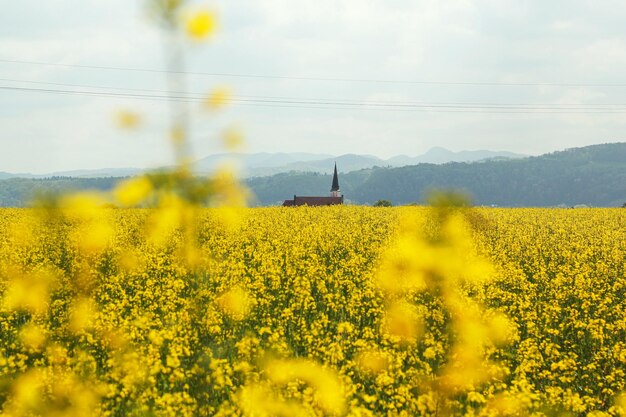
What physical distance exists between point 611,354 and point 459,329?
136 inches

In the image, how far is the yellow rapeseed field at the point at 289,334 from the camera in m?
7.06

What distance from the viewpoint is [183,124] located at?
4.12m

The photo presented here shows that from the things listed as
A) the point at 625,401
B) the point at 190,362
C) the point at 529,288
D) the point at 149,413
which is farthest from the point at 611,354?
the point at 149,413

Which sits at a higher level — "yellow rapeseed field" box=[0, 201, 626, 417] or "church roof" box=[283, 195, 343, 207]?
"yellow rapeseed field" box=[0, 201, 626, 417]

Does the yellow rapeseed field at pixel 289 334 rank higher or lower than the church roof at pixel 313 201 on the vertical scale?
higher

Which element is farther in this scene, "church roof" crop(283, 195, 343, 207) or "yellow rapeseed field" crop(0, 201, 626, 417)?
"church roof" crop(283, 195, 343, 207)

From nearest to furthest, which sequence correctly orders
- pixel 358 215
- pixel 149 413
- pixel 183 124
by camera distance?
pixel 183 124
pixel 149 413
pixel 358 215

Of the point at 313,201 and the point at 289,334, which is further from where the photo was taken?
the point at 313,201

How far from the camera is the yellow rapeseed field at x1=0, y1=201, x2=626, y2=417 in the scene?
7.06 m

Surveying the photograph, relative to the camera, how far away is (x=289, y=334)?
12227 mm

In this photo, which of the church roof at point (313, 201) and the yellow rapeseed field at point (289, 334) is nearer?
the yellow rapeseed field at point (289, 334)

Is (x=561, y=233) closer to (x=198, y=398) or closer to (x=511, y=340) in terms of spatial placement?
(x=511, y=340)

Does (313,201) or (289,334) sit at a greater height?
(289,334)

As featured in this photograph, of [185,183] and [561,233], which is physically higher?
[185,183]
